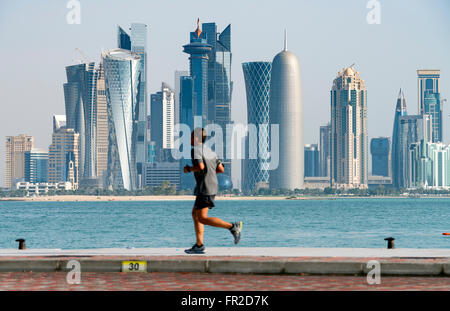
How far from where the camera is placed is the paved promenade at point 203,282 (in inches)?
432

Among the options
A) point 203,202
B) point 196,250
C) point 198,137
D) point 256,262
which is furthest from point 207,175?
point 256,262

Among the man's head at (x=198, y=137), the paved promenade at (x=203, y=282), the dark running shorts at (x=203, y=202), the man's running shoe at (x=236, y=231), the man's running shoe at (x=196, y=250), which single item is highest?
the man's head at (x=198, y=137)

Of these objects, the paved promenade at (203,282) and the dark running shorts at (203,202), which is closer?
the paved promenade at (203,282)

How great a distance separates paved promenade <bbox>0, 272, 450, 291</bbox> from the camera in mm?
10969

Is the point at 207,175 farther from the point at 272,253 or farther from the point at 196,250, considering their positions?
the point at 272,253

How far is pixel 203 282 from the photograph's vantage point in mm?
11711

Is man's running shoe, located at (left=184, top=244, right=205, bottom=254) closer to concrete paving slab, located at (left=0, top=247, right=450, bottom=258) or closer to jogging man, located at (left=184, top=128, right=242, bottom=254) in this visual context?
concrete paving slab, located at (left=0, top=247, right=450, bottom=258)

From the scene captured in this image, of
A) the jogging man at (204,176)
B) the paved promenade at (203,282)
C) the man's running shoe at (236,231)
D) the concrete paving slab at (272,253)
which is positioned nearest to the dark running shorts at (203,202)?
the jogging man at (204,176)

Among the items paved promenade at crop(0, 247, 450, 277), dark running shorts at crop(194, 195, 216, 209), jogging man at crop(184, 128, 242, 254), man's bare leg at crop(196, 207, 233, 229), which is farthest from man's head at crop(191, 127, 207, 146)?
paved promenade at crop(0, 247, 450, 277)

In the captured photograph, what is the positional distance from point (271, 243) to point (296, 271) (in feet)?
120

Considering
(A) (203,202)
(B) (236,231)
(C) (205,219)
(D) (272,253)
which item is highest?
(A) (203,202)

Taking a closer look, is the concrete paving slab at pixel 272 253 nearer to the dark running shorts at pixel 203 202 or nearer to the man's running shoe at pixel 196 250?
the man's running shoe at pixel 196 250
